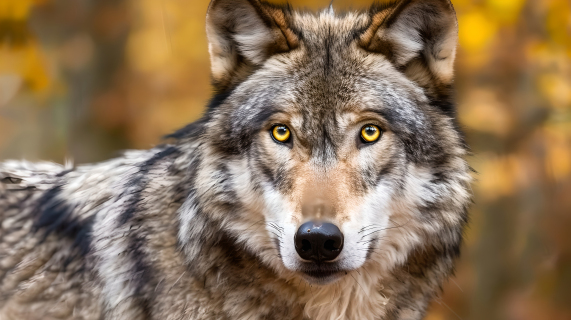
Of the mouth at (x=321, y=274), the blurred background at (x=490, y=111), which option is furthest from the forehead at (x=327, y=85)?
the blurred background at (x=490, y=111)

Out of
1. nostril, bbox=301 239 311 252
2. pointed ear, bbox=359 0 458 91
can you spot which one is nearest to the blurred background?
pointed ear, bbox=359 0 458 91

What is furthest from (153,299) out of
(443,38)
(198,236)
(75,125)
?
(75,125)

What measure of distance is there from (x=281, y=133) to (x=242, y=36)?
2.31 ft

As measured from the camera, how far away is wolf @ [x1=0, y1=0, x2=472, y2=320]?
9.80 feet

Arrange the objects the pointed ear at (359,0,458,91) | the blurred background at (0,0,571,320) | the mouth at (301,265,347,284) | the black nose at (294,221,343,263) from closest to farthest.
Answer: the black nose at (294,221,343,263) < the mouth at (301,265,347,284) < the pointed ear at (359,0,458,91) < the blurred background at (0,0,571,320)

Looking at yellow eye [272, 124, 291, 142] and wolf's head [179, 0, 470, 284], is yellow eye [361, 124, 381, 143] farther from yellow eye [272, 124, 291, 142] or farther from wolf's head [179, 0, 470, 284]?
yellow eye [272, 124, 291, 142]

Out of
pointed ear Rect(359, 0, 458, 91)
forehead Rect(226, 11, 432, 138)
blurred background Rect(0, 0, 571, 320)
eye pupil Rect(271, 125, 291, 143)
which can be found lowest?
blurred background Rect(0, 0, 571, 320)

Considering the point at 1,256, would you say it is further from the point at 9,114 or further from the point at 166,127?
the point at 9,114

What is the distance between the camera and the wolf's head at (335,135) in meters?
2.89

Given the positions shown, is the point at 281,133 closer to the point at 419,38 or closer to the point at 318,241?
the point at 318,241

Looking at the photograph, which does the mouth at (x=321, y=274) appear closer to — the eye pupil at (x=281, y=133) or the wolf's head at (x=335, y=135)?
the wolf's head at (x=335, y=135)

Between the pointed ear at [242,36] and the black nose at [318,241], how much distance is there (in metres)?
1.22

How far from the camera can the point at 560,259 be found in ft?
22.2

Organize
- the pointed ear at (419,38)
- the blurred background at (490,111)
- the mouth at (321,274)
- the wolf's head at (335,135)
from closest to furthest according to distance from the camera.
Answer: the mouth at (321,274)
the wolf's head at (335,135)
the pointed ear at (419,38)
the blurred background at (490,111)
